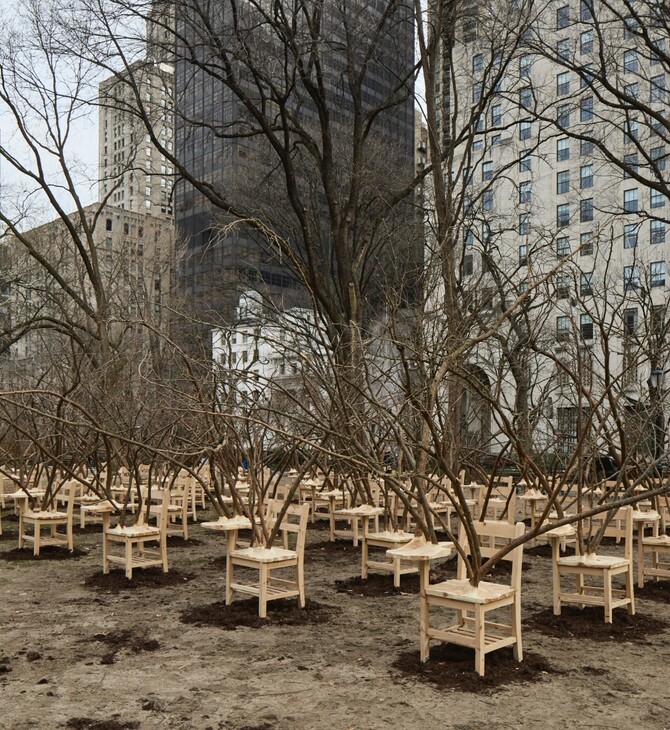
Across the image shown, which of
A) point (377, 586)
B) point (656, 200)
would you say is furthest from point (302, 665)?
point (656, 200)

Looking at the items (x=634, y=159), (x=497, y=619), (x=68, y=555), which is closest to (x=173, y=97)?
(x=68, y=555)

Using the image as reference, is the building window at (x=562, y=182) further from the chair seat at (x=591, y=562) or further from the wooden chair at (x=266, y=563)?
the wooden chair at (x=266, y=563)

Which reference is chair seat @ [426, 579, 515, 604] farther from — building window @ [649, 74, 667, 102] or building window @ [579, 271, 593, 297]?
building window @ [649, 74, 667, 102]

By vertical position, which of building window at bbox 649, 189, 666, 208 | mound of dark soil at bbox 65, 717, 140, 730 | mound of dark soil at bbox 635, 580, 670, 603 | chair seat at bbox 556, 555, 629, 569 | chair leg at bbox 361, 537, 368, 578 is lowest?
mound of dark soil at bbox 65, 717, 140, 730

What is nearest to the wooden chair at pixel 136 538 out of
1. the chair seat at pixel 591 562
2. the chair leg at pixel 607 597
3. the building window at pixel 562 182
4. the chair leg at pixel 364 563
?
the chair leg at pixel 364 563

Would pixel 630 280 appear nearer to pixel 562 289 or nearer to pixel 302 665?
pixel 562 289

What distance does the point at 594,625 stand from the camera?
810 cm

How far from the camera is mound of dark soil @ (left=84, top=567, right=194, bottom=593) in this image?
10.2m

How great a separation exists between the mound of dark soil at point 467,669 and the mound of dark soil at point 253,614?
5.41 feet

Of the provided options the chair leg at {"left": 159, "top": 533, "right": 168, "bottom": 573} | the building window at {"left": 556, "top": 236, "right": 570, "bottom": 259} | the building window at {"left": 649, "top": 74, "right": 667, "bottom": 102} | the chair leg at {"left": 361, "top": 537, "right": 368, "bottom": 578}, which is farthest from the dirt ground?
the building window at {"left": 649, "top": 74, "right": 667, "bottom": 102}

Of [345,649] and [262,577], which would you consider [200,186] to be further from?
[345,649]

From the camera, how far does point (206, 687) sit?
20.5ft

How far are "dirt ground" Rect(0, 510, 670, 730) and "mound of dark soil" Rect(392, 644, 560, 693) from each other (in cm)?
2

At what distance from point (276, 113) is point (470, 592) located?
1800cm
